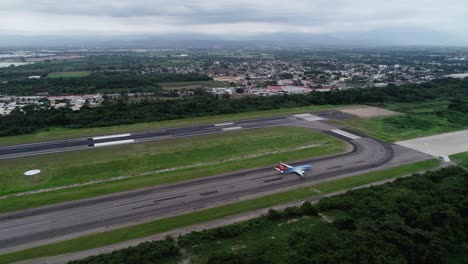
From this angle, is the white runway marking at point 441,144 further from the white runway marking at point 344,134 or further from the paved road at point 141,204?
the paved road at point 141,204

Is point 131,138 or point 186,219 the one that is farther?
point 131,138

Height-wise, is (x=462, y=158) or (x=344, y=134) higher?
(x=344, y=134)

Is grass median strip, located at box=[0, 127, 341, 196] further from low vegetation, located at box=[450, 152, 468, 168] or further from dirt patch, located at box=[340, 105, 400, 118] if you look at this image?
dirt patch, located at box=[340, 105, 400, 118]

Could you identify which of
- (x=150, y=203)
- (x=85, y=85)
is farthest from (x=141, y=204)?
(x=85, y=85)

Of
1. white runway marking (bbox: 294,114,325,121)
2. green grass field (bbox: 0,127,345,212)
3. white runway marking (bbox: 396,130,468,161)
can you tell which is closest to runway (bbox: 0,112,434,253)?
green grass field (bbox: 0,127,345,212)

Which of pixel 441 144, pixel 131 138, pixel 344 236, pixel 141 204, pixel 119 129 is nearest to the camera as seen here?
pixel 344 236

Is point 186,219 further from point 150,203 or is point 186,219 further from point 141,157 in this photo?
point 141,157

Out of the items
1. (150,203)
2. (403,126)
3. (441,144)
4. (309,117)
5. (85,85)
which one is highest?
(85,85)

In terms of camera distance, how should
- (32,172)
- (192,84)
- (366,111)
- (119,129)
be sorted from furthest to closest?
(192,84) < (366,111) < (119,129) < (32,172)
